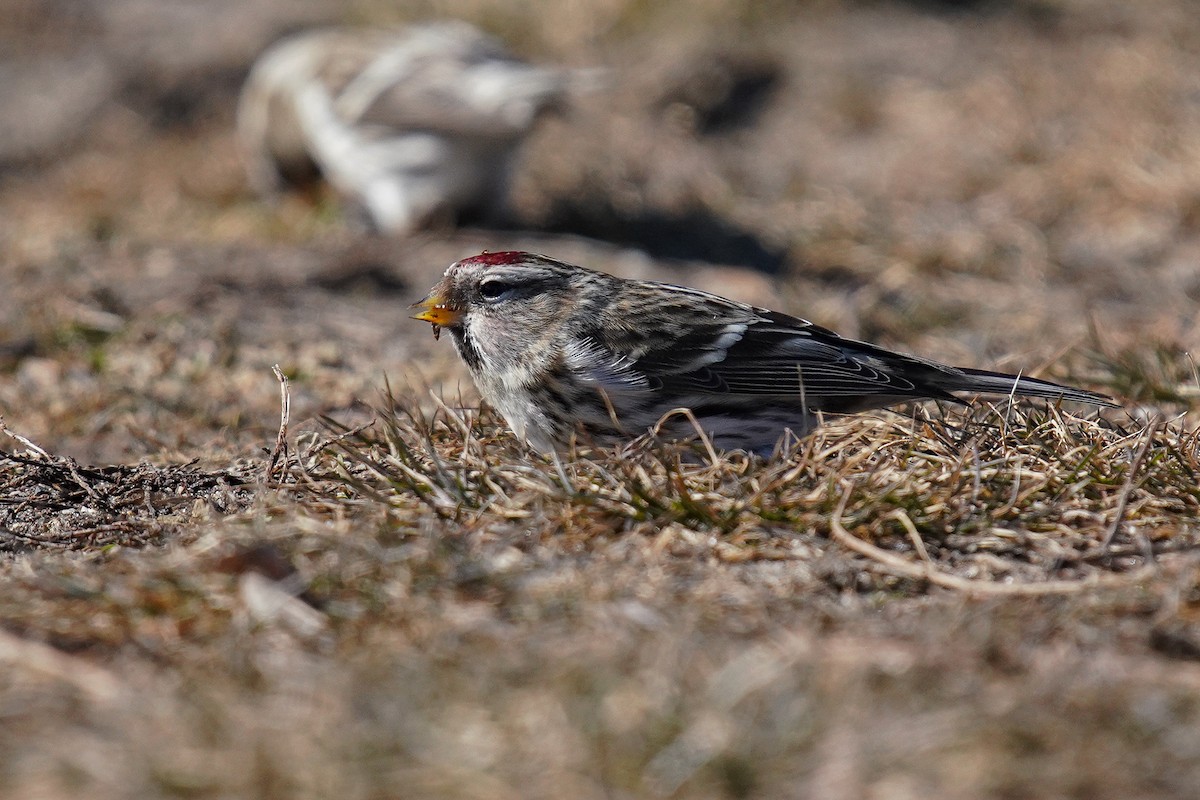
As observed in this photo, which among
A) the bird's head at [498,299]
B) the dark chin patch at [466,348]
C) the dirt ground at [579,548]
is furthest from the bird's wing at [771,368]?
the dark chin patch at [466,348]

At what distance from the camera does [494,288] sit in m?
3.84

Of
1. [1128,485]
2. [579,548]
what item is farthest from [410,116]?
[1128,485]

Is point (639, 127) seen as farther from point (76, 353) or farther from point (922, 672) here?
point (922, 672)

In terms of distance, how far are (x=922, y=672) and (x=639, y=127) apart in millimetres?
7267

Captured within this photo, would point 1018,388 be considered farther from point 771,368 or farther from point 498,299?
point 498,299

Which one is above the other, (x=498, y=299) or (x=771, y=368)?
(x=498, y=299)

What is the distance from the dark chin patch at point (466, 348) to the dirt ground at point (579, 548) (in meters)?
0.15

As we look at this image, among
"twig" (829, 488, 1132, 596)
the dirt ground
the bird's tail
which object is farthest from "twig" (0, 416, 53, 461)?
the bird's tail

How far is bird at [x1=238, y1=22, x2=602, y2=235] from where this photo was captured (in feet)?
23.1

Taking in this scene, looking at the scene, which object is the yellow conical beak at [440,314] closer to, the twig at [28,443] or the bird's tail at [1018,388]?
the twig at [28,443]

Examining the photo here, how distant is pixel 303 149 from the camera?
7906mm

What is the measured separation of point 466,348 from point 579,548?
1.04 m

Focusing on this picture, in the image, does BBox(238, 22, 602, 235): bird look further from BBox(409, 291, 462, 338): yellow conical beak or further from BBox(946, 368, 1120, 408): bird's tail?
BBox(946, 368, 1120, 408): bird's tail

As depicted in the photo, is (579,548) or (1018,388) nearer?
(579,548)
